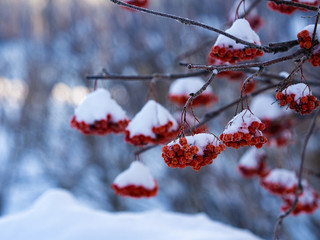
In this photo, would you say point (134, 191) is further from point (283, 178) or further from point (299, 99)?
point (299, 99)

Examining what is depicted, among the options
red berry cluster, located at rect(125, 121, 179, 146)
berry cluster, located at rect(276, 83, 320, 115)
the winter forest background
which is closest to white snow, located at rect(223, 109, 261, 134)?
berry cluster, located at rect(276, 83, 320, 115)

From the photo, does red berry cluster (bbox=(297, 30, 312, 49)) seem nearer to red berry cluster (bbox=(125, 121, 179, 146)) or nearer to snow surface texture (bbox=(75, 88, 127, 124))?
red berry cluster (bbox=(125, 121, 179, 146))

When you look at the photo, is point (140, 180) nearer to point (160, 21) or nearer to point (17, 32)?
point (160, 21)

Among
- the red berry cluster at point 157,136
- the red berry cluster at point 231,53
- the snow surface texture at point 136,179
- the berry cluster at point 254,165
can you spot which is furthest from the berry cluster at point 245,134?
the berry cluster at point 254,165

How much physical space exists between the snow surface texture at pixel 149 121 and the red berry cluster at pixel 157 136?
0.01m

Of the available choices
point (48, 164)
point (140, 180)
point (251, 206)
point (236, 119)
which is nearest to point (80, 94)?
point (48, 164)

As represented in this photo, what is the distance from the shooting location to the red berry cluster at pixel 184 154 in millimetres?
1079

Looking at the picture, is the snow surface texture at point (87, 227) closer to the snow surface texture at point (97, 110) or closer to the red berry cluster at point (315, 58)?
the snow surface texture at point (97, 110)

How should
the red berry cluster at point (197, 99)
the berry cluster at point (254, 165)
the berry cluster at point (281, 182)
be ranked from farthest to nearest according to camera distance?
the berry cluster at point (254, 165) < the red berry cluster at point (197, 99) < the berry cluster at point (281, 182)

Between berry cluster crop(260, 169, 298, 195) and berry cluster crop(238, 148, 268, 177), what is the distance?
0.44 m

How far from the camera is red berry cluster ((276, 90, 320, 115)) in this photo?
3.65ft

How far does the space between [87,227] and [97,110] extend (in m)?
0.81

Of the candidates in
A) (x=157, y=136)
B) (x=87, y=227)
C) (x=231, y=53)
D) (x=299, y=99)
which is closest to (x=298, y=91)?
(x=299, y=99)

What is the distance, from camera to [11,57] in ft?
24.8
